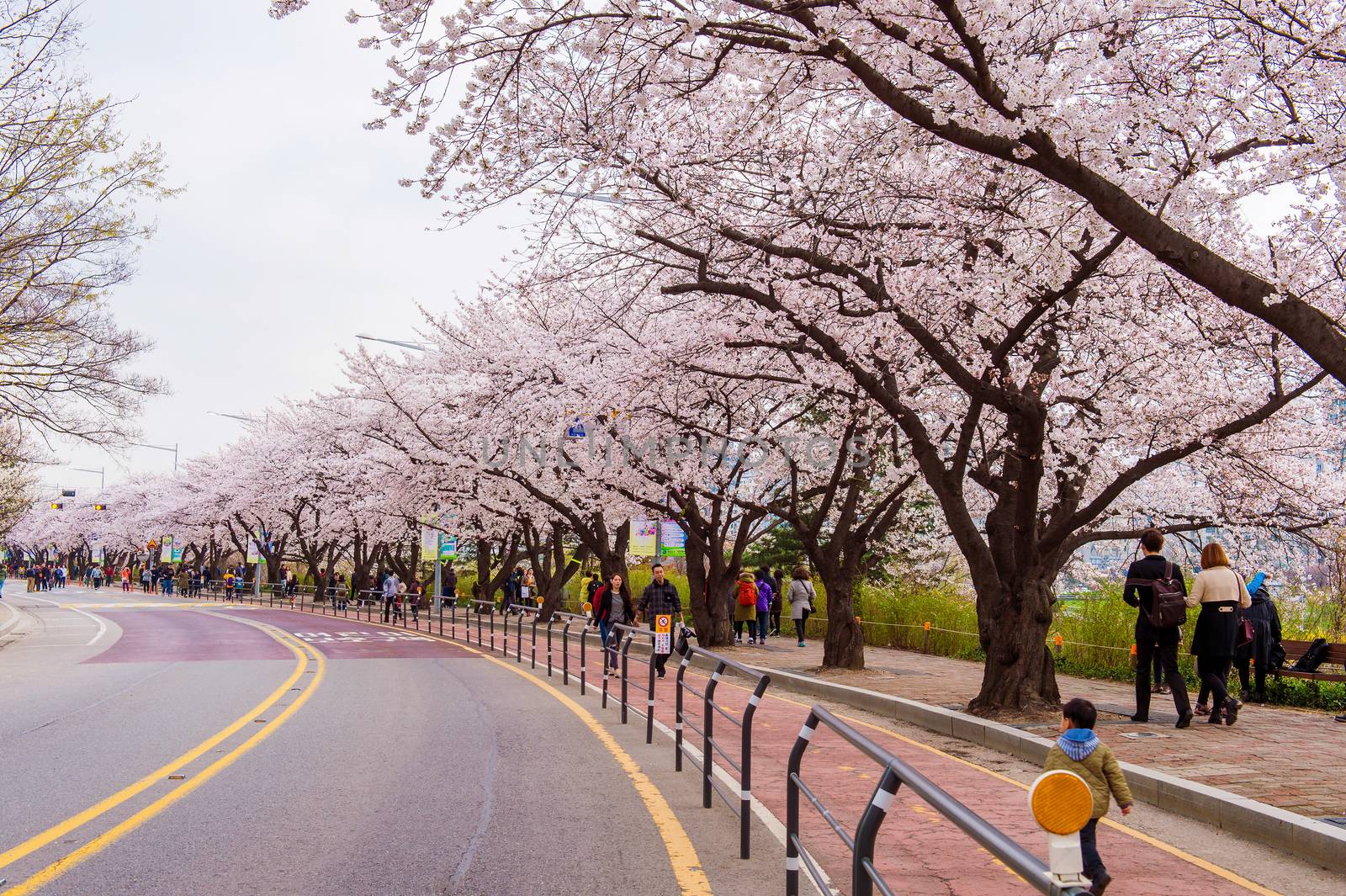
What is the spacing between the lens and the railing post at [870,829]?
3.40 meters

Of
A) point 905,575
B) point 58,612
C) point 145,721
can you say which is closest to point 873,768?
point 145,721

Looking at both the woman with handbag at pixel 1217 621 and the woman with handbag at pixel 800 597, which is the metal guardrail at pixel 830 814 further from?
the woman with handbag at pixel 800 597

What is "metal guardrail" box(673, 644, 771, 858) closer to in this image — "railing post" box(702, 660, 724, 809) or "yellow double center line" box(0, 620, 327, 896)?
"railing post" box(702, 660, 724, 809)

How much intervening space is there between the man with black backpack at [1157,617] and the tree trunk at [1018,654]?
1.19 m

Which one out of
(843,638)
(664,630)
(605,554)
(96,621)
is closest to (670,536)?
(605,554)

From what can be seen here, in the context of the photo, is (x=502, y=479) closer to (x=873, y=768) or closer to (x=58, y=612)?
(x=58, y=612)

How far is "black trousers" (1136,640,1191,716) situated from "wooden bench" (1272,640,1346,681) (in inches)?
108

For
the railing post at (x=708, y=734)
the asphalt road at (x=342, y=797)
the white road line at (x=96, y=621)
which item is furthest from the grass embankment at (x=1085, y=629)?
the white road line at (x=96, y=621)

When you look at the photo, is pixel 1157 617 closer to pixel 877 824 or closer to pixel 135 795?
pixel 877 824

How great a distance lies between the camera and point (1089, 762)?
5305 millimetres

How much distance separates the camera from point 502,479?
32.9m

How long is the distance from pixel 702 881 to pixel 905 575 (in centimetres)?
3270

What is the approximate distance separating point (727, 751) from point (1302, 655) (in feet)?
36.1

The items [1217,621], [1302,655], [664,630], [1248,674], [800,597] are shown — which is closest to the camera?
[1217,621]
